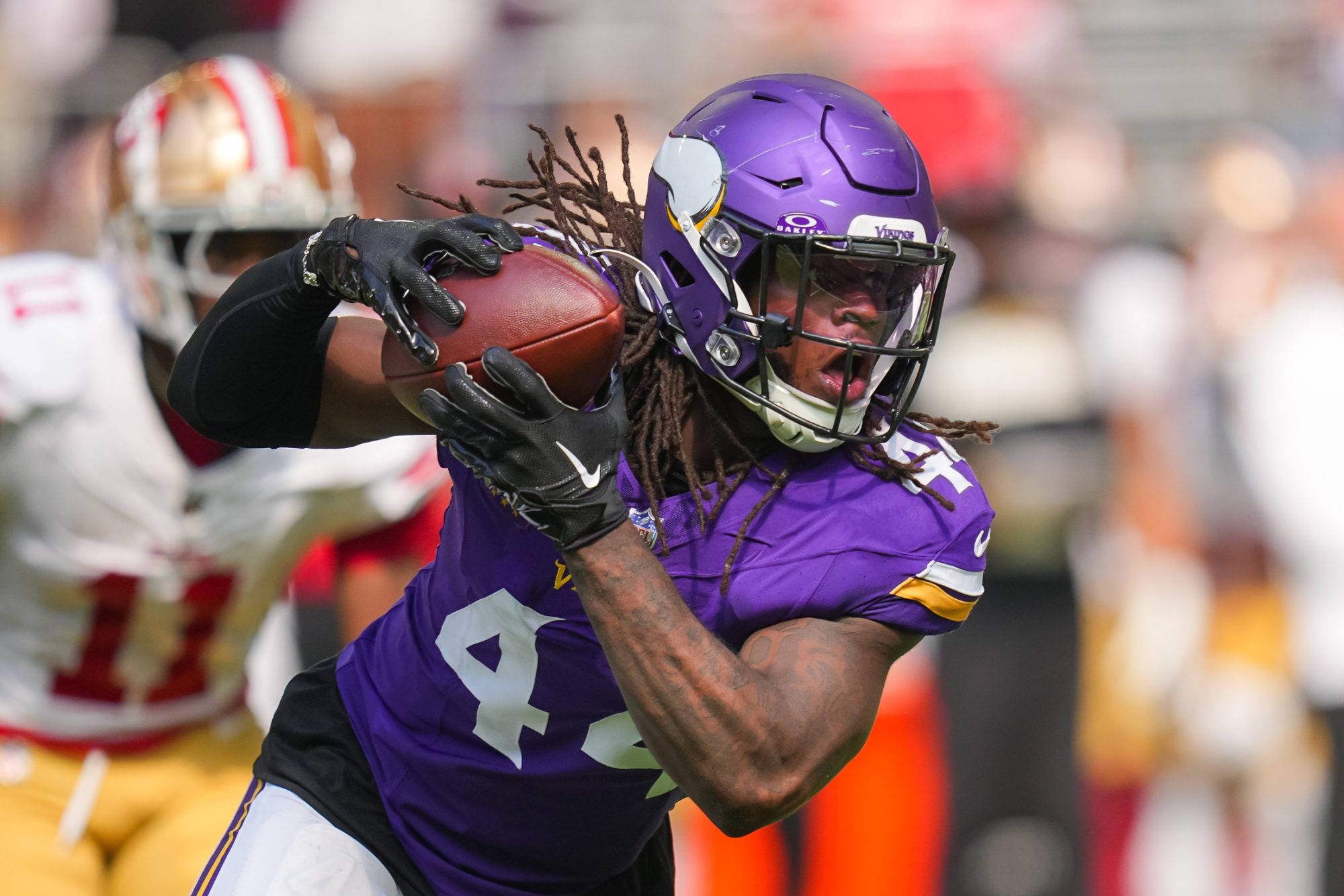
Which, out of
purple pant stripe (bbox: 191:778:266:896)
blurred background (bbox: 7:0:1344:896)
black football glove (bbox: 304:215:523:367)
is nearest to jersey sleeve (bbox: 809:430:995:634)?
black football glove (bbox: 304:215:523:367)

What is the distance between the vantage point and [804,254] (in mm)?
2295

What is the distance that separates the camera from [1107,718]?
5949mm

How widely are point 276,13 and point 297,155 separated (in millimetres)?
4471

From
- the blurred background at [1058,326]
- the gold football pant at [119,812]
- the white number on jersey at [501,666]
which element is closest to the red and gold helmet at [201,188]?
the gold football pant at [119,812]

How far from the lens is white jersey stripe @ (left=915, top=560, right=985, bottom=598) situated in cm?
236

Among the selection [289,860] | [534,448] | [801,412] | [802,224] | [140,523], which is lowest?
[140,523]

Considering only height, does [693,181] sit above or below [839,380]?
above

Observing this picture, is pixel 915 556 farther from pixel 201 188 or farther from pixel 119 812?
pixel 201 188

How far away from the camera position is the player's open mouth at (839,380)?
7.75ft

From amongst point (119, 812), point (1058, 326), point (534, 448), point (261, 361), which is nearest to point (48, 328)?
point (119, 812)

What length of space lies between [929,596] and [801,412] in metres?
0.30

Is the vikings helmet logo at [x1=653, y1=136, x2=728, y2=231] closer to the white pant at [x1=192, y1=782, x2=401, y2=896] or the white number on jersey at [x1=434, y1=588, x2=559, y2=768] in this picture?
the white number on jersey at [x1=434, y1=588, x2=559, y2=768]

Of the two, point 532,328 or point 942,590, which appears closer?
point 532,328

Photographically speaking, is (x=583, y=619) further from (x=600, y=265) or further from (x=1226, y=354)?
(x=1226, y=354)
